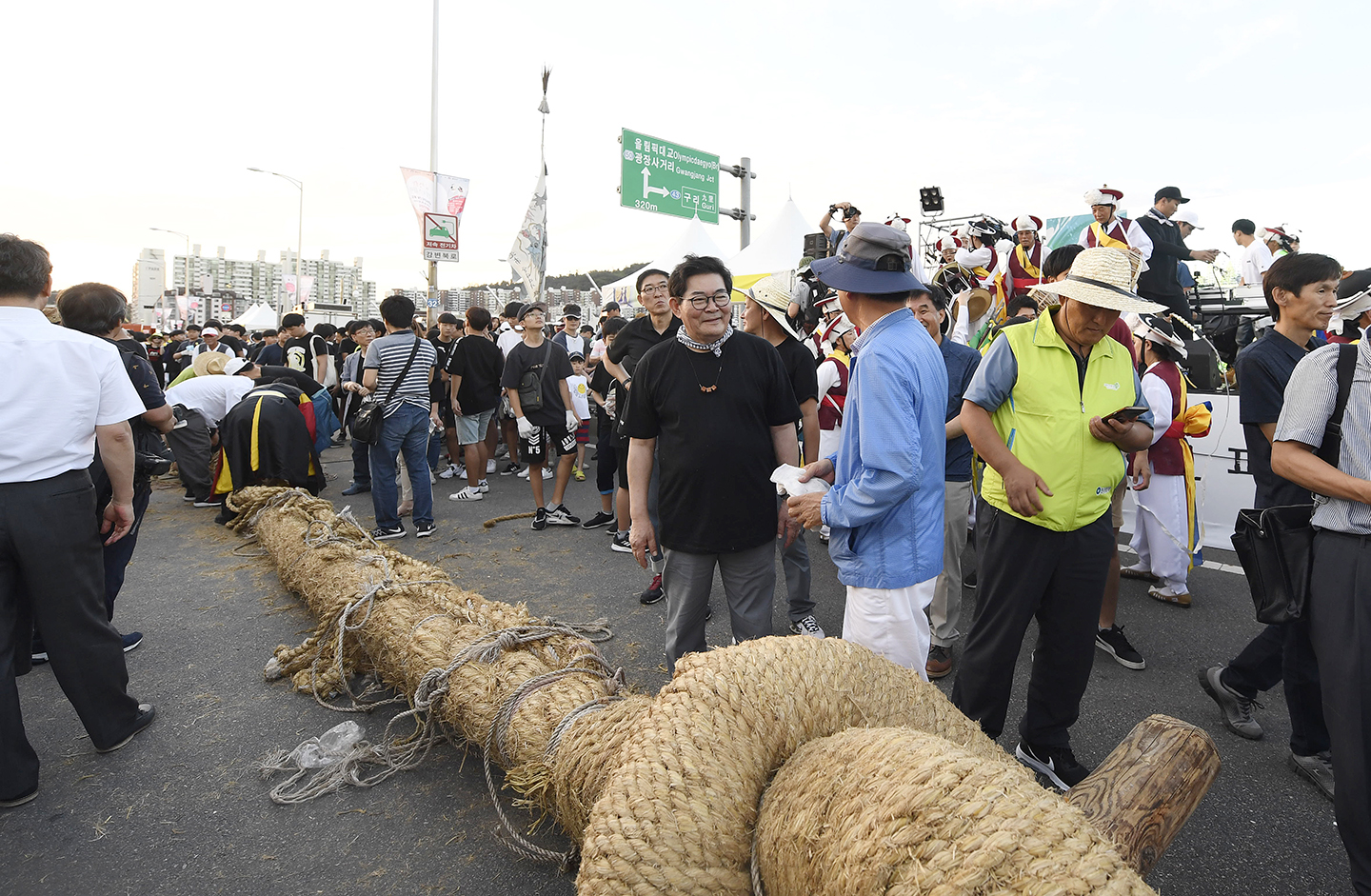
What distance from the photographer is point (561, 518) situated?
6988 mm

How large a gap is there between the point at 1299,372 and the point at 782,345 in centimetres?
236

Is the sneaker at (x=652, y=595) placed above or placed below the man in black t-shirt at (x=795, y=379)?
below

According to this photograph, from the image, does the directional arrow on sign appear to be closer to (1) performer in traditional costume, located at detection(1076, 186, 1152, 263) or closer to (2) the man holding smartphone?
(1) performer in traditional costume, located at detection(1076, 186, 1152, 263)

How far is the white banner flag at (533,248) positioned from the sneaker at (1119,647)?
1608 centimetres

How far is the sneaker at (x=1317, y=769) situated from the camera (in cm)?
272

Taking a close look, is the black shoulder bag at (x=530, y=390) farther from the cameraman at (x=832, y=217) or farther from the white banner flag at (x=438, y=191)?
the white banner flag at (x=438, y=191)

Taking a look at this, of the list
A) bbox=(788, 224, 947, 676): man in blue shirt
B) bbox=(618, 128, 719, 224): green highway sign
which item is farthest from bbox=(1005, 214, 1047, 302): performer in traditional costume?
bbox=(618, 128, 719, 224): green highway sign

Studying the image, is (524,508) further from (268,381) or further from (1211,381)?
(1211,381)

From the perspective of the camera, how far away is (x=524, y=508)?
25.4 feet

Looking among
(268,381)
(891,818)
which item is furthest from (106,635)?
(268,381)

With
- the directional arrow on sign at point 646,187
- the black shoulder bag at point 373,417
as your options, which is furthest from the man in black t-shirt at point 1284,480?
the directional arrow on sign at point 646,187

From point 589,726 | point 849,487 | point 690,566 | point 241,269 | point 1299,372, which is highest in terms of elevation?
point 241,269

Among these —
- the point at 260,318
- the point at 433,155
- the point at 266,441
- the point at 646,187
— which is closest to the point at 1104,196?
the point at 266,441

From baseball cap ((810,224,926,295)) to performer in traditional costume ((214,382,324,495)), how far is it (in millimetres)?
6256
